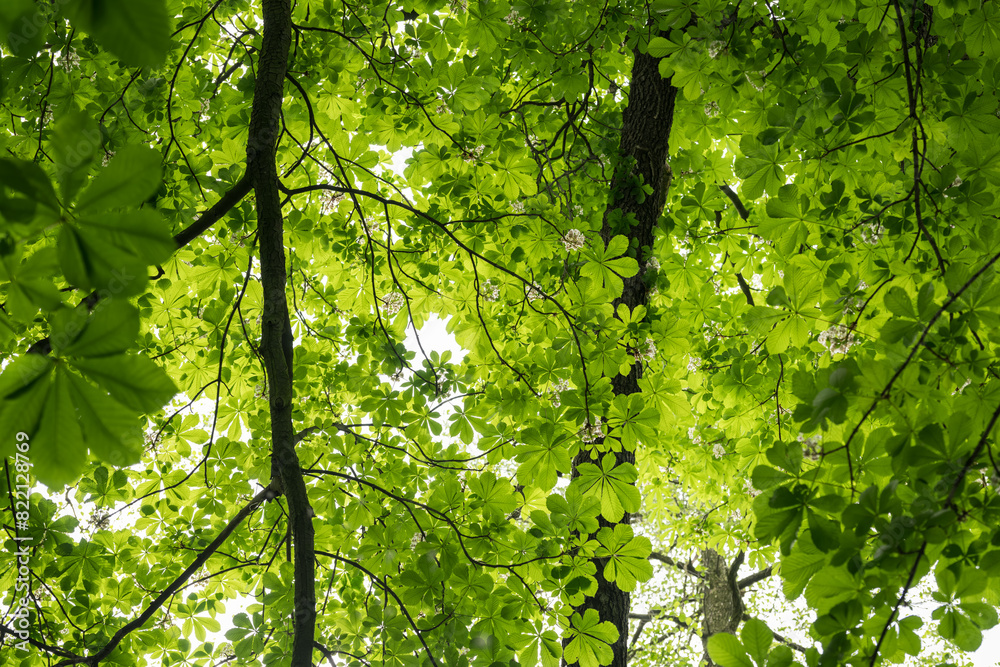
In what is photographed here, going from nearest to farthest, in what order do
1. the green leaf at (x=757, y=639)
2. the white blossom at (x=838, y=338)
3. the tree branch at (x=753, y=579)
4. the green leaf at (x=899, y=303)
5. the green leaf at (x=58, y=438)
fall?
the green leaf at (x=58, y=438) < the green leaf at (x=757, y=639) < the green leaf at (x=899, y=303) < the white blossom at (x=838, y=338) < the tree branch at (x=753, y=579)

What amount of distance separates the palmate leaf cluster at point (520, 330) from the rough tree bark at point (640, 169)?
69 mm

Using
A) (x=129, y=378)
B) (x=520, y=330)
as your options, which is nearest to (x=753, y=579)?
(x=520, y=330)

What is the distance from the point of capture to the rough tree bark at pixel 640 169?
121 inches

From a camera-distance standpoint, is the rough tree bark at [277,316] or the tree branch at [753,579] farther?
the tree branch at [753,579]

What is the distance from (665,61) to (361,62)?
6.02 ft

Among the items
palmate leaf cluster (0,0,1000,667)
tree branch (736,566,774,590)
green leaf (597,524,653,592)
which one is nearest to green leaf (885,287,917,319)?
palmate leaf cluster (0,0,1000,667)

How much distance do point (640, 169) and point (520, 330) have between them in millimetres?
1206

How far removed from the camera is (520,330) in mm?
A: 3711

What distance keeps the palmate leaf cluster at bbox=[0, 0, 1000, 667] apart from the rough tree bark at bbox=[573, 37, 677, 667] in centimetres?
7

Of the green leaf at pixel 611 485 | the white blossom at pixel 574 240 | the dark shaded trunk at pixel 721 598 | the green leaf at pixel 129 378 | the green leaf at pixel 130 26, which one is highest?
the dark shaded trunk at pixel 721 598

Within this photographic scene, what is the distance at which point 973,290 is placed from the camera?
4.26 ft

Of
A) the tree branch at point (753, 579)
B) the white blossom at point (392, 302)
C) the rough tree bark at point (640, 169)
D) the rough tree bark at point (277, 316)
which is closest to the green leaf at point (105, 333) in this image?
the rough tree bark at point (277, 316)

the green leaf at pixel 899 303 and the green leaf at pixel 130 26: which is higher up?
the green leaf at pixel 899 303

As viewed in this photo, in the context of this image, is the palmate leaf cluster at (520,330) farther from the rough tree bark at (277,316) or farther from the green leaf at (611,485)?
the rough tree bark at (277,316)
